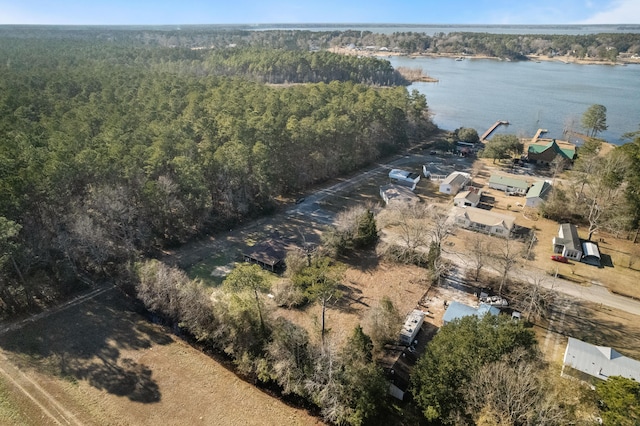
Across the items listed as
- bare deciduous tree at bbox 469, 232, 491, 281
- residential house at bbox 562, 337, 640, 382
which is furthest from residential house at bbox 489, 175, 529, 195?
residential house at bbox 562, 337, 640, 382

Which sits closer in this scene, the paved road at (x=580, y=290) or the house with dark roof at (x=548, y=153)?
the paved road at (x=580, y=290)

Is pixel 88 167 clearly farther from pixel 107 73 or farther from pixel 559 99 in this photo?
pixel 559 99

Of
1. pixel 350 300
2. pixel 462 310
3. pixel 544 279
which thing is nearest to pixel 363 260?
pixel 350 300

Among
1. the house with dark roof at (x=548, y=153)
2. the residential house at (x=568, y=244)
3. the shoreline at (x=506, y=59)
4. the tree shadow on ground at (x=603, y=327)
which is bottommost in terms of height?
A: the tree shadow on ground at (x=603, y=327)

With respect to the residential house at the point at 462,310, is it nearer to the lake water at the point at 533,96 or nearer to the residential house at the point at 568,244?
the residential house at the point at 568,244

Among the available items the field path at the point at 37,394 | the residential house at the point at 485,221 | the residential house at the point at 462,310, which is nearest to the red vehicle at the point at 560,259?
the residential house at the point at 485,221

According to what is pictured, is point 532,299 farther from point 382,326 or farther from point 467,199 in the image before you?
point 467,199

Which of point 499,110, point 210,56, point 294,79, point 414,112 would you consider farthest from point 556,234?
point 210,56
